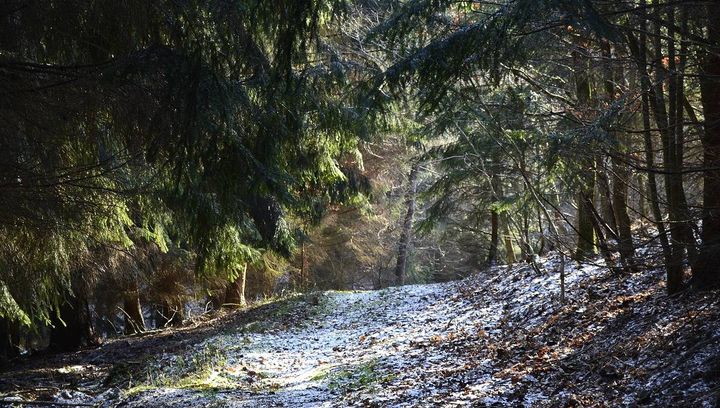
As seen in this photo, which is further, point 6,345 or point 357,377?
point 6,345

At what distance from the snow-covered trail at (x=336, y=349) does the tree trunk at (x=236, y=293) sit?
9.67 ft

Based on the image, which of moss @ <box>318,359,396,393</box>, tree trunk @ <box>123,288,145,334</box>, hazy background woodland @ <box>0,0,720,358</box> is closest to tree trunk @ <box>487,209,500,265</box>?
hazy background woodland @ <box>0,0,720,358</box>

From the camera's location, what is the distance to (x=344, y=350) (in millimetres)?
11219

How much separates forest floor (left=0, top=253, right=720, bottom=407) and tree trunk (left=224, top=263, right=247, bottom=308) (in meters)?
3.51

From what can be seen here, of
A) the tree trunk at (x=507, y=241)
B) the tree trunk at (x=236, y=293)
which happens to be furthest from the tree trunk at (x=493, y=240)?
the tree trunk at (x=236, y=293)

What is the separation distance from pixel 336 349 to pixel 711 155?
7528mm

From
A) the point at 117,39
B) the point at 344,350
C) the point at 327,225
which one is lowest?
the point at 344,350

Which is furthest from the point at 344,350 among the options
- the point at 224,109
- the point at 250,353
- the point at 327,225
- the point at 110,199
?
the point at 327,225

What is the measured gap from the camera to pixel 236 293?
19.1 metres

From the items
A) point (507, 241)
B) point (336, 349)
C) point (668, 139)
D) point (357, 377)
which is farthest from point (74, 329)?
point (668, 139)

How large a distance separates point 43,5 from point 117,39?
0.68 meters

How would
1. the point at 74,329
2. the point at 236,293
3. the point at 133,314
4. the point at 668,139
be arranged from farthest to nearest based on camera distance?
the point at 236,293, the point at 133,314, the point at 74,329, the point at 668,139

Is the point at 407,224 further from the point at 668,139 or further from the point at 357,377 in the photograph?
the point at 668,139

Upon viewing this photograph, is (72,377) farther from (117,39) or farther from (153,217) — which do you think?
(117,39)
